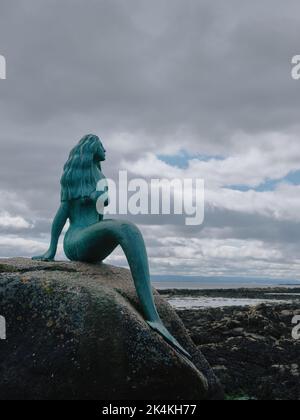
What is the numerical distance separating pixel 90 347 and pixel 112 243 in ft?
5.86

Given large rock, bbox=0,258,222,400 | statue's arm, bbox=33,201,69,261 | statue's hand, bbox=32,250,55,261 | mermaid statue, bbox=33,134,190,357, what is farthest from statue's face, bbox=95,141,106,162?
large rock, bbox=0,258,222,400

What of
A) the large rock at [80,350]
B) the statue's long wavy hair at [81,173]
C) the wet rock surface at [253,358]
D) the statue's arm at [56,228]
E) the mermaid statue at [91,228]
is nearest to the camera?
the large rock at [80,350]

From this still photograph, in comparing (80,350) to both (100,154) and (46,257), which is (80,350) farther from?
(100,154)

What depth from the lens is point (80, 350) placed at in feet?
26.6

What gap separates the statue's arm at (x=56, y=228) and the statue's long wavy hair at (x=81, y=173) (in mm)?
172

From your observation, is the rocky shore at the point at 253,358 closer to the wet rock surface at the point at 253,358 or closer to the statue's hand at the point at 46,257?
the wet rock surface at the point at 253,358

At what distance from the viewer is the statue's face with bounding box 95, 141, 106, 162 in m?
10.3

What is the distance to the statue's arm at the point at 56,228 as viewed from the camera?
10.1m

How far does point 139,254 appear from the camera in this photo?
29.3 feet

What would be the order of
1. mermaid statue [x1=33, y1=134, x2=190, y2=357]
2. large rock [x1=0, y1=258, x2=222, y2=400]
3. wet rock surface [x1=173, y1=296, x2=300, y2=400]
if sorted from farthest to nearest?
wet rock surface [x1=173, y1=296, x2=300, y2=400] < mermaid statue [x1=33, y1=134, x2=190, y2=357] < large rock [x1=0, y1=258, x2=222, y2=400]

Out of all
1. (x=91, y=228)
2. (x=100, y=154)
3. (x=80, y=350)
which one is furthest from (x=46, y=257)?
(x=80, y=350)

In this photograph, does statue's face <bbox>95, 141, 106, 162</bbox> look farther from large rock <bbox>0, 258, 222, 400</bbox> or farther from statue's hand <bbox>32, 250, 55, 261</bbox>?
large rock <bbox>0, 258, 222, 400</bbox>

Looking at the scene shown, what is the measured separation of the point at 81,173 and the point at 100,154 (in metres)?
0.56

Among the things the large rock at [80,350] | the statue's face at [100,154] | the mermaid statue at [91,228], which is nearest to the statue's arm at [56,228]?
the mermaid statue at [91,228]
